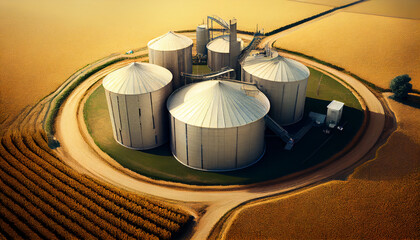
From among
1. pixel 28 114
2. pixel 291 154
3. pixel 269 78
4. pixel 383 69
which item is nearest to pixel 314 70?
pixel 383 69

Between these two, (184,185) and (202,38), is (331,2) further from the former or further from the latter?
(184,185)

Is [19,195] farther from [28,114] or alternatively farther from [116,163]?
[28,114]

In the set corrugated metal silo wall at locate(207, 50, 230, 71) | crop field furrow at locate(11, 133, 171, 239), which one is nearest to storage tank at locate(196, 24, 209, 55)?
corrugated metal silo wall at locate(207, 50, 230, 71)

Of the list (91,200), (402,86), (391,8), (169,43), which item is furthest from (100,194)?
(391,8)

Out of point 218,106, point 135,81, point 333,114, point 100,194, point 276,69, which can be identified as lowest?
point 100,194

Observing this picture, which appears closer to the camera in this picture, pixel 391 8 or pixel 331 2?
pixel 391 8

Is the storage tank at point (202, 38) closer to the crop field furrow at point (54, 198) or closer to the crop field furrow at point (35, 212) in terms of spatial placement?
the crop field furrow at point (54, 198)

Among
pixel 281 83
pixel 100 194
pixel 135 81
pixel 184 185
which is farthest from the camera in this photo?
pixel 281 83
